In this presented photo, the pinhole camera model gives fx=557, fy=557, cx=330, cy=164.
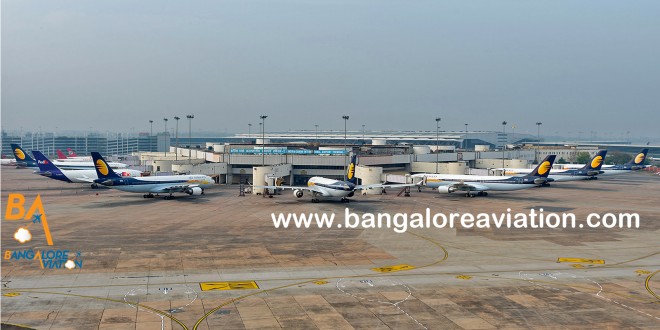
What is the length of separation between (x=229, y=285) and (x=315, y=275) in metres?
7.00

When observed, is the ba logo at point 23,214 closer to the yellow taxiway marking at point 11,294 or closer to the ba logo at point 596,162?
the yellow taxiway marking at point 11,294

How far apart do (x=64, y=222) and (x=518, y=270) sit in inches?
2067

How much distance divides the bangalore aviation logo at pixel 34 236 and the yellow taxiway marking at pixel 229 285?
41.3 ft

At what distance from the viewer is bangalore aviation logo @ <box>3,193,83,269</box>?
153 feet

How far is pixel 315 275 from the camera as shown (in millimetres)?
43719

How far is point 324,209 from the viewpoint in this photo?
83500 millimetres

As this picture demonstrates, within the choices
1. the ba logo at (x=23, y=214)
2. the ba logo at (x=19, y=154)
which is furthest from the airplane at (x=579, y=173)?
the ba logo at (x=19, y=154)

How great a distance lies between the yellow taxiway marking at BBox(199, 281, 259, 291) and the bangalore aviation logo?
12593mm

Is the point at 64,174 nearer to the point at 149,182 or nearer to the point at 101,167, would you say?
the point at 149,182

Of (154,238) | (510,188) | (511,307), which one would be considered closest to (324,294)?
(511,307)

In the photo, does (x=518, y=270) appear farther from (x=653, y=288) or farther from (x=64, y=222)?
(x=64, y=222)

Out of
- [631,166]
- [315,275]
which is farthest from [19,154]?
[631,166]

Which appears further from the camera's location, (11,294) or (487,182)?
(487,182)

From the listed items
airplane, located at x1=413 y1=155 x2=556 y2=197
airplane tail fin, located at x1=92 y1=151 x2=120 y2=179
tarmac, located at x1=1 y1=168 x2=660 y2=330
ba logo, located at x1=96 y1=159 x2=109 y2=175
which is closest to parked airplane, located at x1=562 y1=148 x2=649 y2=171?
airplane, located at x1=413 y1=155 x2=556 y2=197
